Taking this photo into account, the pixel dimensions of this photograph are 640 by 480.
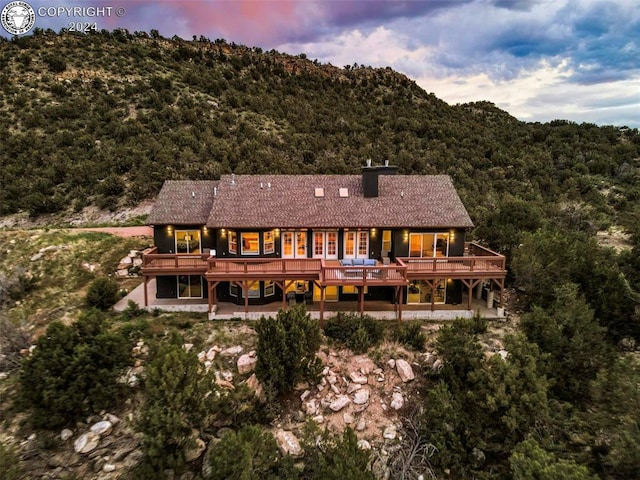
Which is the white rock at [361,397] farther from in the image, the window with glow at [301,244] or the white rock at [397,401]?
the window with glow at [301,244]

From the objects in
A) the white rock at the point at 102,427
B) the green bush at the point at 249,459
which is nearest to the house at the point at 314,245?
the white rock at the point at 102,427

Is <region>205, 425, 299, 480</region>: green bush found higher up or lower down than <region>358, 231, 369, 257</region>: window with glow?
lower down

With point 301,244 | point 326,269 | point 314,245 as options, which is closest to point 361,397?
point 326,269

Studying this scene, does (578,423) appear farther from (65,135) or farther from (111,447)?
(65,135)

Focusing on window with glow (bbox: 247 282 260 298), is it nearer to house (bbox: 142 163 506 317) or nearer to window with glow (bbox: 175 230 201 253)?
house (bbox: 142 163 506 317)

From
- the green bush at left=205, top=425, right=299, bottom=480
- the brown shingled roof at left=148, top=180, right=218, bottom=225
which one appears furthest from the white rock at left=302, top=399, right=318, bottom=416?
the brown shingled roof at left=148, top=180, right=218, bottom=225

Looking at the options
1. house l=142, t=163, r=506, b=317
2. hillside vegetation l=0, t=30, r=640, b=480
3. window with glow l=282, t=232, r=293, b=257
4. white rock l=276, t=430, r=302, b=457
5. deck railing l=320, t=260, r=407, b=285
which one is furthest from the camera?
window with glow l=282, t=232, r=293, b=257
